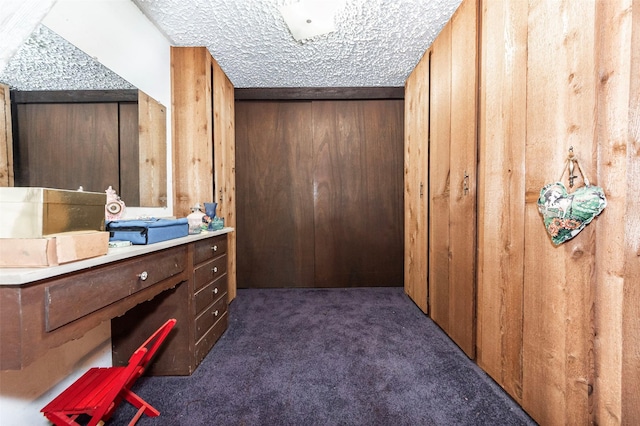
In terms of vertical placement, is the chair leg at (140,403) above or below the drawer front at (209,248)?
below

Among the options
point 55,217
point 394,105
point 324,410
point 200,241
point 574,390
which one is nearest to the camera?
point 55,217

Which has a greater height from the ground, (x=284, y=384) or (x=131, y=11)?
(x=131, y=11)

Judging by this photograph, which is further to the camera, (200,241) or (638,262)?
(200,241)

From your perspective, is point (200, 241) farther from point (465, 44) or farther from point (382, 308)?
point (465, 44)

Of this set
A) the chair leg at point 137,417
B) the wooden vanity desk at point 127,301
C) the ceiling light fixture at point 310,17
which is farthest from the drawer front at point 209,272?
the ceiling light fixture at point 310,17

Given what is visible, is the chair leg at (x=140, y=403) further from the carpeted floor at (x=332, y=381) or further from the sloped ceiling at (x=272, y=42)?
the sloped ceiling at (x=272, y=42)

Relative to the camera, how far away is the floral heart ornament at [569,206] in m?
0.85

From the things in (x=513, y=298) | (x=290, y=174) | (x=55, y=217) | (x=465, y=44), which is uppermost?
(x=465, y=44)

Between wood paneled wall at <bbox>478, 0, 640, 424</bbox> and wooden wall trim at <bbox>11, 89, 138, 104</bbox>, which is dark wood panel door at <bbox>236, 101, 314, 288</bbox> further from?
wood paneled wall at <bbox>478, 0, 640, 424</bbox>

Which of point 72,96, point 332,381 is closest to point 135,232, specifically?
point 72,96

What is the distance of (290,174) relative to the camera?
3.05 meters

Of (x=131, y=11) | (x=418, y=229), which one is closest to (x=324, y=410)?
(x=418, y=229)

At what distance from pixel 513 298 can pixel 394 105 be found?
2476 millimetres

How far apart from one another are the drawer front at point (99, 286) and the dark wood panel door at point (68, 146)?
60 cm
